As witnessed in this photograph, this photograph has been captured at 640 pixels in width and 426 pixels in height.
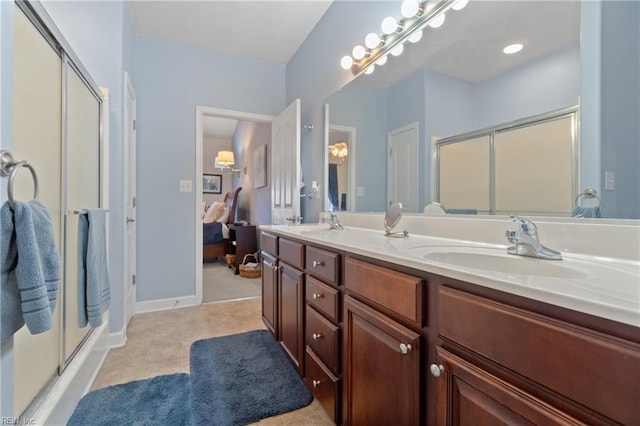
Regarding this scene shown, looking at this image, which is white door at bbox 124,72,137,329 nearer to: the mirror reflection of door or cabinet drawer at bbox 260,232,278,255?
cabinet drawer at bbox 260,232,278,255

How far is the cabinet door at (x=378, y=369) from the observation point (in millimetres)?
758

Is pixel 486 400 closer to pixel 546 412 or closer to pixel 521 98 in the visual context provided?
pixel 546 412

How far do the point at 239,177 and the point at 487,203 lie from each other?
5.93m

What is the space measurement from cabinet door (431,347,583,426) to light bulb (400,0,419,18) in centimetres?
162

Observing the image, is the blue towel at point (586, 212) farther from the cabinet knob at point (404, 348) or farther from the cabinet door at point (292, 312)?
the cabinet door at point (292, 312)

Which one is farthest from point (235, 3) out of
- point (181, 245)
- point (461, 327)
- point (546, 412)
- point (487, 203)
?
point (546, 412)

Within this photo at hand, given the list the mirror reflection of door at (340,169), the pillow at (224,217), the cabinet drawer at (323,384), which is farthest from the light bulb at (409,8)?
the pillow at (224,217)

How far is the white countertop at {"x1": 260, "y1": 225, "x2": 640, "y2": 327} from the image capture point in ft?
1.39

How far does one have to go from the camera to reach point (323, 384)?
1235 mm

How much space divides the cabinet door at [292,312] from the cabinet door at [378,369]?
44 centimetres

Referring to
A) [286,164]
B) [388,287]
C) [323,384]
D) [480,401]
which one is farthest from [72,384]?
[286,164]

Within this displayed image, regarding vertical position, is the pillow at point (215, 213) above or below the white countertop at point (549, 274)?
above

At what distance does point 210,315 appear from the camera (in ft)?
8.65

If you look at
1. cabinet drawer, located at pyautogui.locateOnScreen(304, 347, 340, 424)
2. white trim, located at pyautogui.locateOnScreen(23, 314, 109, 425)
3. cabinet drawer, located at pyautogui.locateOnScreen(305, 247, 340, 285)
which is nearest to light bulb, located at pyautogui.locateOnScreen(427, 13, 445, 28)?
cabinet drawer, located at pyautogui.locateOnScreen(305, 247, 340, 285)
